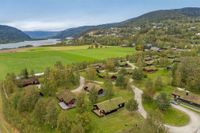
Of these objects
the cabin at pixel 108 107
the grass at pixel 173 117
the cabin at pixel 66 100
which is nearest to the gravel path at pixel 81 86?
the cabin at pixel 66 100

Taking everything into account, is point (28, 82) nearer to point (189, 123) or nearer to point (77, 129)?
point (77, 129)

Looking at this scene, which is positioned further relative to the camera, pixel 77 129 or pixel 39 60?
pixel 39 60

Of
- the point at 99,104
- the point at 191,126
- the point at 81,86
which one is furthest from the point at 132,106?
the point at 81,86

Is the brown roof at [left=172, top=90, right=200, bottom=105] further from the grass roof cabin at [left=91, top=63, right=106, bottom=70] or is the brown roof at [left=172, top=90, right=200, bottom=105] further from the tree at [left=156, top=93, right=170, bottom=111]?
the grass roof cabin at [left=91, top=63, right=106, bottom=70]

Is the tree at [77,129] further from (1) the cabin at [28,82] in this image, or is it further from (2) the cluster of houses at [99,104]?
(1) the cabin at [28,82]

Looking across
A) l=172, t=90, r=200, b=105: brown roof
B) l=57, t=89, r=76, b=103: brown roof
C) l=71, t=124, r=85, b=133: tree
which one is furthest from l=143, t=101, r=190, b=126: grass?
l=57, t=89, r=76, b=103: brown roof

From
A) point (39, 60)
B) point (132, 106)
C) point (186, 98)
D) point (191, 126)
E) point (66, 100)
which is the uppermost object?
point (39, 60)
